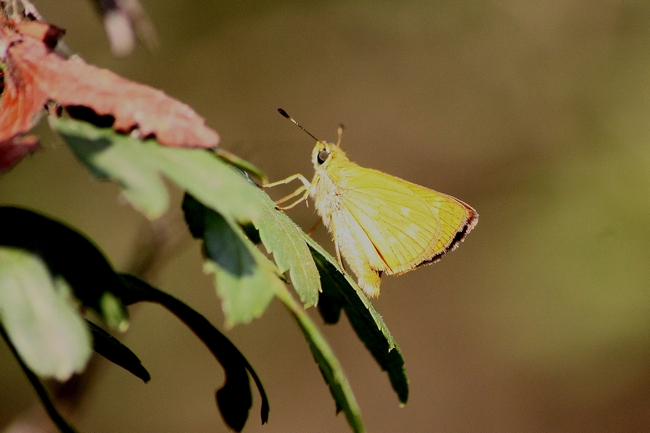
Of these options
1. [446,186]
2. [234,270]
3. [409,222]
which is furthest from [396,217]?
[446,186]

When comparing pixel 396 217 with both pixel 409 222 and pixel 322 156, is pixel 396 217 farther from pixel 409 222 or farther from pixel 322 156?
pixel 322 156

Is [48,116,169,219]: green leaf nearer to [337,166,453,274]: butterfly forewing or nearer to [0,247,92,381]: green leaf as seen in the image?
[0,247,92,381]: green leaf

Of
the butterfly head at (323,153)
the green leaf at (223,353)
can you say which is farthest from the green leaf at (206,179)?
the butterfly head at (323,153)

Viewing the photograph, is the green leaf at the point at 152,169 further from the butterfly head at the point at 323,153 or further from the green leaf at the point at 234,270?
the butterfly head at the point at 323,153

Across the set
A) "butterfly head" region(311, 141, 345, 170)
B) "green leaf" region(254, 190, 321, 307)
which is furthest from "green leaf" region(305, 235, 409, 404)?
"butterfly head" region(311, 141, 345, 170)

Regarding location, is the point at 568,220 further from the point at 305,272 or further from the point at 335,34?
the point at 305,272

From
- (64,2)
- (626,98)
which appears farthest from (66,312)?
(626,98)
